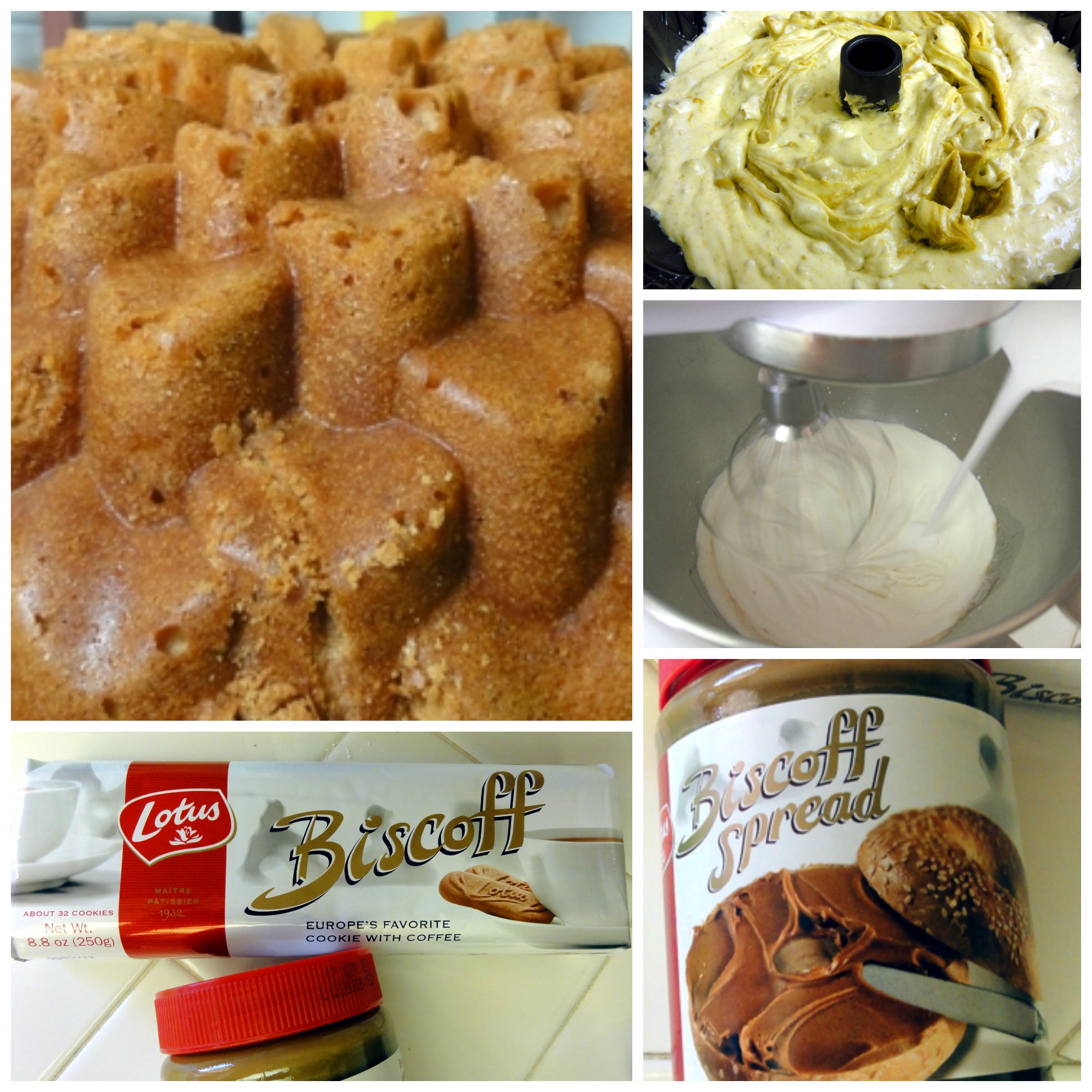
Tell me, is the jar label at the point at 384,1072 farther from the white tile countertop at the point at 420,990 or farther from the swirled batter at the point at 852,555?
the swirled batter at the point at 852,555

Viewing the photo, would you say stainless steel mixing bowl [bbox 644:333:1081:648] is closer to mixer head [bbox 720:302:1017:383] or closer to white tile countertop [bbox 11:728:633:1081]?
mixer head [bbox 720:302:1017:383]

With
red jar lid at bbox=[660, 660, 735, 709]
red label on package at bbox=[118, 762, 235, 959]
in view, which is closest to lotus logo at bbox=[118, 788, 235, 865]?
red label on package at bbox=[118, 762, 235, 959]

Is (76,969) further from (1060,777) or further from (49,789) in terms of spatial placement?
(1060,777)

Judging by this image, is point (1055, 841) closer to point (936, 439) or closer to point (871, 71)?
point (936, 439)

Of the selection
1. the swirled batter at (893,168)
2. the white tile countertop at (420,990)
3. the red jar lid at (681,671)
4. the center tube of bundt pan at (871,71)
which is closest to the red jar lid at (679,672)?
the red jar lid at (681,671)

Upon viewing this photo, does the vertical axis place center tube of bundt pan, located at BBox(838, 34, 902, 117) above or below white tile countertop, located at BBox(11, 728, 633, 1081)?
above
